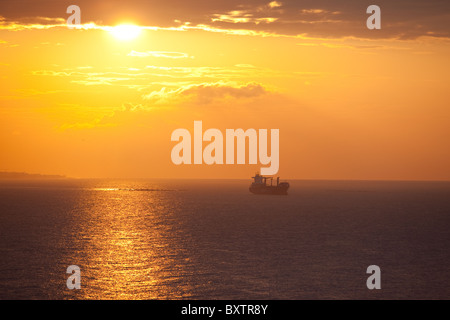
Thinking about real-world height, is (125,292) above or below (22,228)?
below

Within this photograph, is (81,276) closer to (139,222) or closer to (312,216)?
(139,222)

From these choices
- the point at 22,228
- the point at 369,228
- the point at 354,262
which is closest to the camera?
the point at 354,262

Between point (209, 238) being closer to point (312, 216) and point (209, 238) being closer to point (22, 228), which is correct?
point (22, 228)

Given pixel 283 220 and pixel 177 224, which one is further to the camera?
pixel 283 220

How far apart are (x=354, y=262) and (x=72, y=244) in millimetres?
38434

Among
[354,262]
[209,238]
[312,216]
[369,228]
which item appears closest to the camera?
[354,262]

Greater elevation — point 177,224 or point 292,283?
point 177,224

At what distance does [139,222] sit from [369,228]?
1808 inches

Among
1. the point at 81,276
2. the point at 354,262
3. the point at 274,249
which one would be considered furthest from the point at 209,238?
the point at 81,276

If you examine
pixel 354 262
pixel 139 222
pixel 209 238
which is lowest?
pixel 354 262

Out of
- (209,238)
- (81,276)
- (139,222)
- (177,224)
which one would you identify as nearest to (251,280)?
(81,276)

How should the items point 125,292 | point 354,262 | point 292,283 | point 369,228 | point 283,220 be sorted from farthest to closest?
point 283,220, point 369,228, point 354,262, point 292,283, point 125,292

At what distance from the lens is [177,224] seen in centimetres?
10062

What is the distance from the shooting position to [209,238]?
79.8 metres
